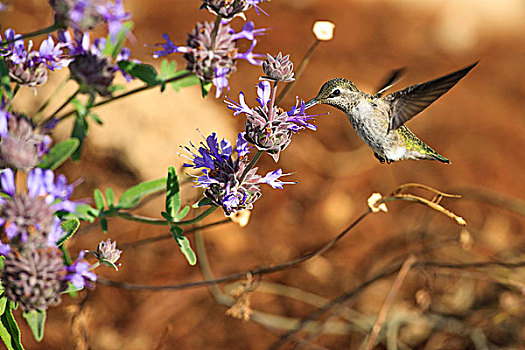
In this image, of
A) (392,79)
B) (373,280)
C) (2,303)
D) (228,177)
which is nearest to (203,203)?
(228,177)

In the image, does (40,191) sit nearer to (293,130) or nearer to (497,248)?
(293,130)

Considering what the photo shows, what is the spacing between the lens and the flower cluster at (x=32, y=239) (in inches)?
37.9

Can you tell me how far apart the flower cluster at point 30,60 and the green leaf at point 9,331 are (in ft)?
1.81

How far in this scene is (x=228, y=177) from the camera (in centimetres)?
122

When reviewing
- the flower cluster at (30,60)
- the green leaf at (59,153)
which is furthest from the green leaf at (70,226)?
the flower cluster at (30,60)

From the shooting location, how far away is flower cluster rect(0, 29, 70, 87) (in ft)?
4.26

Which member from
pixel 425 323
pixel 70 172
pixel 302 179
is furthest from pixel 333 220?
pixel 70 172

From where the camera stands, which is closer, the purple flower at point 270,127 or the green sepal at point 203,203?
the purple flower at point 270,127

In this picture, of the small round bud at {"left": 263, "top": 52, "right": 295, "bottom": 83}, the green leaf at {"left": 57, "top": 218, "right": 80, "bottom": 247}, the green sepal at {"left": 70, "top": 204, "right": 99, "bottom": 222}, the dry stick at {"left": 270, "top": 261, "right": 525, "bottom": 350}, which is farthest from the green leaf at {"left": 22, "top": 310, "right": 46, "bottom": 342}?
the dry stick at {"left": 270, "top": 261, "right": 525, "bottom": 350}

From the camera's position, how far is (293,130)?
116 cm

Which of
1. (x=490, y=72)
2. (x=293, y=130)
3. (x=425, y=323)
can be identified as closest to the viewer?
(x=293, y=130)

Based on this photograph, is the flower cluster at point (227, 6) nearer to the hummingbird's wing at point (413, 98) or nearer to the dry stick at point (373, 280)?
the hummingbird's wing at point (413, 98)

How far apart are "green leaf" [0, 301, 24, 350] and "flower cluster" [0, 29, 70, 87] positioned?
55 cm

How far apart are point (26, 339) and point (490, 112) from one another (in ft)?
12.6
